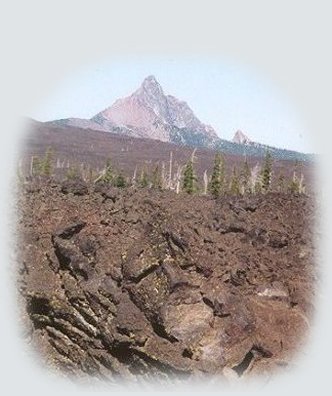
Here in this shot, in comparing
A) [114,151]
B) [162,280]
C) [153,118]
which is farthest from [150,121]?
[162,280]

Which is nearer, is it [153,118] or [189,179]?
[189,179]

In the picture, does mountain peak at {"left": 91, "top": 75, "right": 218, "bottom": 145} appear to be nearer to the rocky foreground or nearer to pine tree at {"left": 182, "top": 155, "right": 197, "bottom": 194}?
pine tree at {"left": 182, "top": 155, "right": 197, "bottom": 194}

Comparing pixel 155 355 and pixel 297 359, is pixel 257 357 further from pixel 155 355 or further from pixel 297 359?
pixel 155 355

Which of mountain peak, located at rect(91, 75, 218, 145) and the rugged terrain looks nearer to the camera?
the rugged terrain

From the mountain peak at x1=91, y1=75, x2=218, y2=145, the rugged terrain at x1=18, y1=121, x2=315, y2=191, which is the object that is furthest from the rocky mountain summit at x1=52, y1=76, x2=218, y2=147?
the rugged terrain at x1=18, y1=121, x2=315, y2=191

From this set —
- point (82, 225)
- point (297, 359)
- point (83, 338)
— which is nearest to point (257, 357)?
point (297, 359)

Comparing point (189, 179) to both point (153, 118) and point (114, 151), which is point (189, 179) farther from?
point (153, 118)

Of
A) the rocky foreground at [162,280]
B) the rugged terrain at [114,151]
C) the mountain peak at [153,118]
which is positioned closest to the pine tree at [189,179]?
the rocky foreground at [162,280]

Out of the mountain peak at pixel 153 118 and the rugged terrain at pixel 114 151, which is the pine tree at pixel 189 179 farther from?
the mountain peak at pixel 153 118
